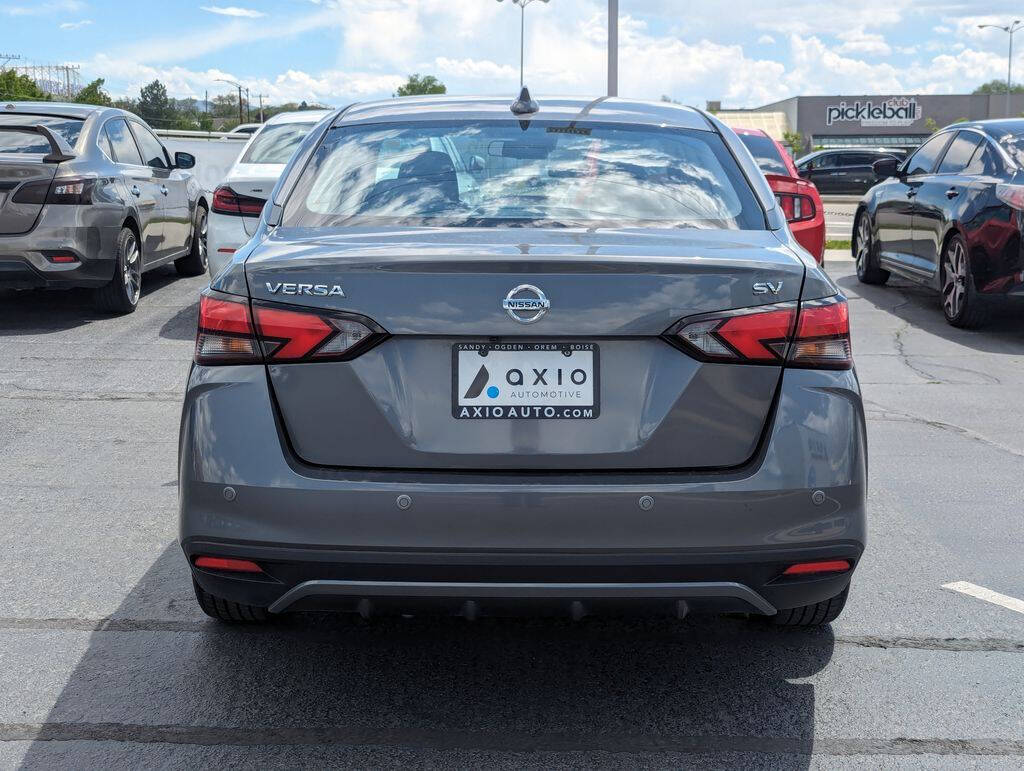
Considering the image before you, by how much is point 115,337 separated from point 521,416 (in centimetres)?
746

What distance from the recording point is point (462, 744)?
3180mm

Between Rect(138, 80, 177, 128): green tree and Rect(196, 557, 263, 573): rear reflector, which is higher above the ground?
Rect(138, 80, 177, 128): green tree

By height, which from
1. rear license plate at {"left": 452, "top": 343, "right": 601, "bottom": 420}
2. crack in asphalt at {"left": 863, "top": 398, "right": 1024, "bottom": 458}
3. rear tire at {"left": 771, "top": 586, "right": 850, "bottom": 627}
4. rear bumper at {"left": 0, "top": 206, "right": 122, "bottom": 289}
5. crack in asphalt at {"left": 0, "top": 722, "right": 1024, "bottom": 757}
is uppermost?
rear license plate at {"left": 452, "top": 343, "right": 601, "bottom": 420}

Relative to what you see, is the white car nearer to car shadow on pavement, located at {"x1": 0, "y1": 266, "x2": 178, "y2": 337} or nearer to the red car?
car shadow on pavement, located at {"x1": 0, "y1": 266, "x2": 178, "y2": 337}

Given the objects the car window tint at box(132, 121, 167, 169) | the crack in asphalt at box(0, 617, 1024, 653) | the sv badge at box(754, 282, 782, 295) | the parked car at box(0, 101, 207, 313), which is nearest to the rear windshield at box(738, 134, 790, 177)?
the parked car at box(0, 101, 207, 313)

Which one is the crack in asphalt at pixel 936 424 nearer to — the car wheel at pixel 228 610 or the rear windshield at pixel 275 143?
the car wheel at pixel 228 610

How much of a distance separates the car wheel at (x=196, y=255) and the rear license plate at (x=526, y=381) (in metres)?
10.8

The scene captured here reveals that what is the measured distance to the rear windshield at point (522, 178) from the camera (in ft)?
11.6

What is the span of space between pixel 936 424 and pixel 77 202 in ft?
22.0

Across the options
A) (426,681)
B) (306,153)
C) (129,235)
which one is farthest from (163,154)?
(426,681)

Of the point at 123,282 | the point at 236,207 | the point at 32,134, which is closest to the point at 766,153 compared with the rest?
the point at 236,207

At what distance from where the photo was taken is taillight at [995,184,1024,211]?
31.4 feet

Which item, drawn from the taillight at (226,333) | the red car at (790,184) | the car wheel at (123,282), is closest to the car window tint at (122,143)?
the car wheel at (123,282)

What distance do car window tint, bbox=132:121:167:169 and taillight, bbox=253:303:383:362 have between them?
9.24 meters
